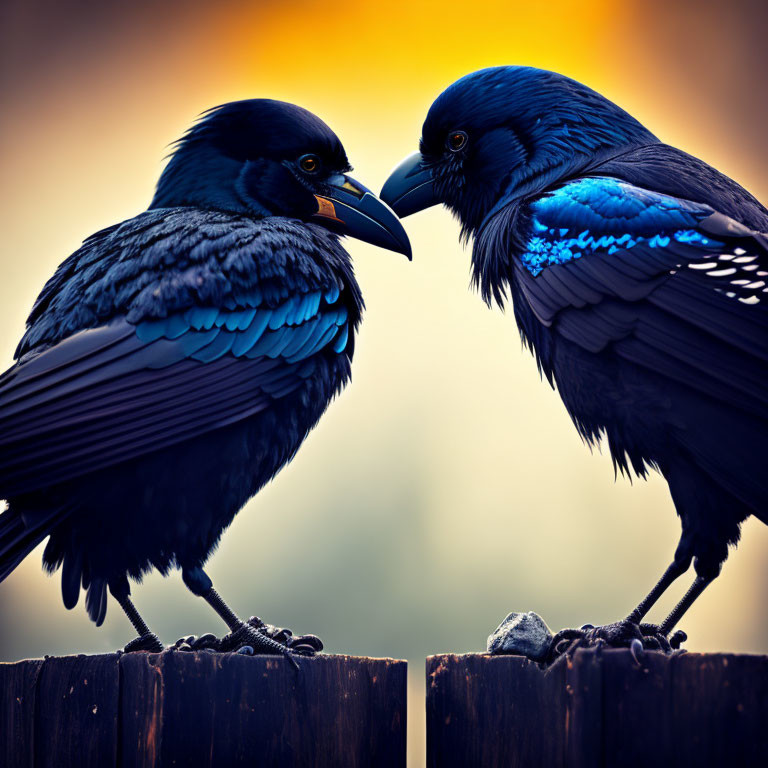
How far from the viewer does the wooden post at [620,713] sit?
2.50 m

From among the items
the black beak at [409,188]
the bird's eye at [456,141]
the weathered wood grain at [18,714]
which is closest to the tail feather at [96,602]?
the weathered wood grain at [18,714]

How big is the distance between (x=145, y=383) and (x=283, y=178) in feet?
4.73

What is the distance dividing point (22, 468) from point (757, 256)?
269 cm

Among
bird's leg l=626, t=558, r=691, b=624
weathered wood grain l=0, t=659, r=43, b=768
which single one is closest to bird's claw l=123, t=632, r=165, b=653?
weathered wood grain l=0, t=659, r=43, b=768

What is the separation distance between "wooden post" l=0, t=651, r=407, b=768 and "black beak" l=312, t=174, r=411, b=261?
219cm

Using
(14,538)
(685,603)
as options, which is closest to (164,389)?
(14,538)

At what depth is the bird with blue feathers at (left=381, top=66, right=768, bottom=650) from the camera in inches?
130

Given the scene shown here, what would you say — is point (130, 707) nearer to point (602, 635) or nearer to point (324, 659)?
point (324, 659)

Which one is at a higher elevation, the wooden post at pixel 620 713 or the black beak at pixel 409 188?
the black beak at pixel 409 188

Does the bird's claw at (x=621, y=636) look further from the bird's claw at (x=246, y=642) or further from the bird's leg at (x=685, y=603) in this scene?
the bird's claw at (x=246, y=642)

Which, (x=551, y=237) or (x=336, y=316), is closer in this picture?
(x=551, y=237)

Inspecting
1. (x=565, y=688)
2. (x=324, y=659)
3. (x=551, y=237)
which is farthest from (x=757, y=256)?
(x=324, y=659)

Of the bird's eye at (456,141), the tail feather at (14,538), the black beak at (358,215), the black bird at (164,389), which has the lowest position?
the tail feather at (14,538)

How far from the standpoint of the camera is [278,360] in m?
3.85
